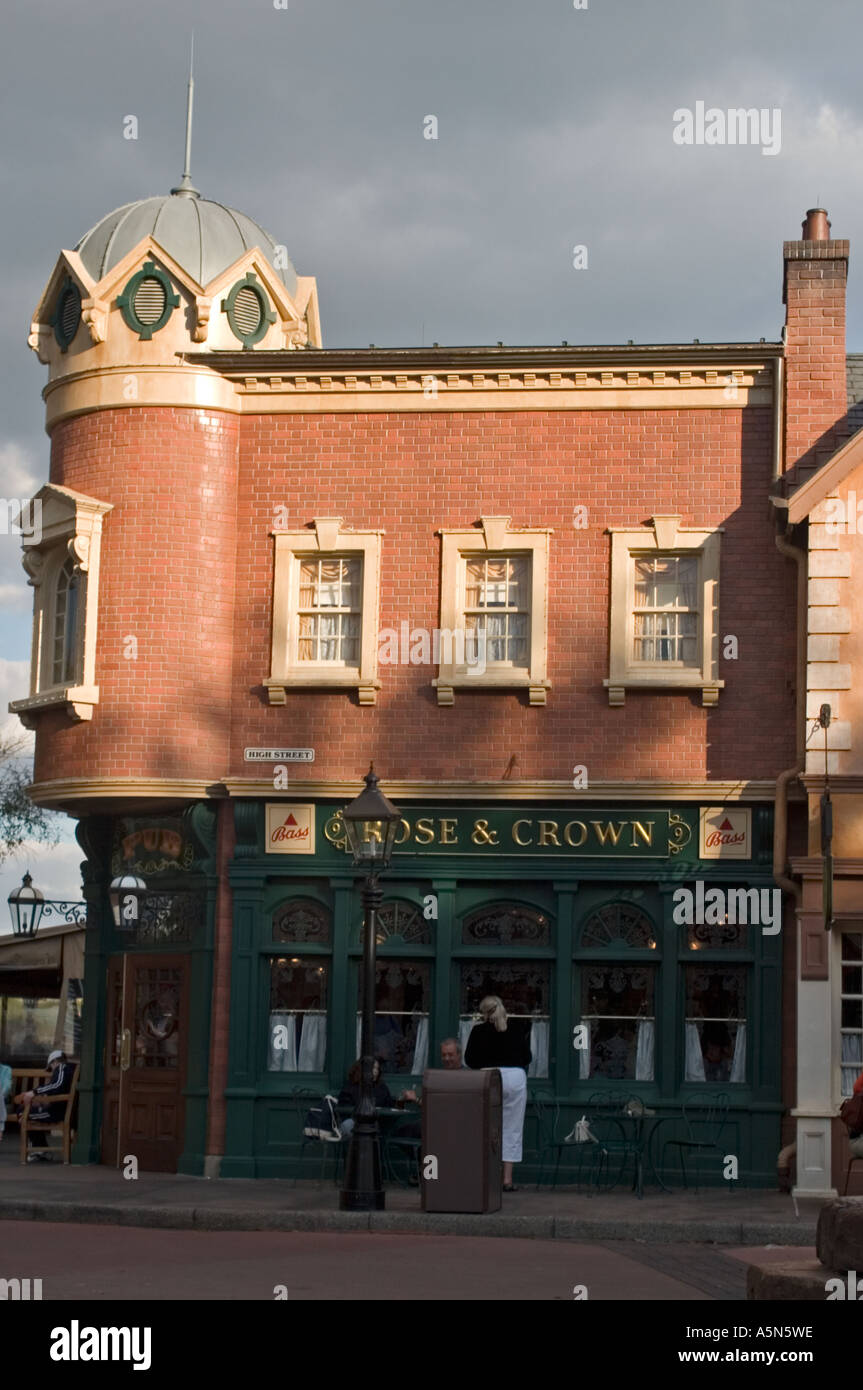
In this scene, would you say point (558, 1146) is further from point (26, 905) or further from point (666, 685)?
point (26, 905)

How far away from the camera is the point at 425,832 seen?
20469 mm

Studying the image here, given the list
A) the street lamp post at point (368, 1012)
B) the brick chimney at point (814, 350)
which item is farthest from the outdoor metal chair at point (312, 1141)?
the brick chimney at point (814, 350)

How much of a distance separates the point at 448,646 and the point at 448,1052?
14.5 ft

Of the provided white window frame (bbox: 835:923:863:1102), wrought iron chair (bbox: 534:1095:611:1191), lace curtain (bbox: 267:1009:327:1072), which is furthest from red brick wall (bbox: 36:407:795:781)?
wrought iron chair (bbox: 534:1095:611:1191)

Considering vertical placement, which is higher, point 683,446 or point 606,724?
point 683,446

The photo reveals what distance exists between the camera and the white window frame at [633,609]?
20156 mm

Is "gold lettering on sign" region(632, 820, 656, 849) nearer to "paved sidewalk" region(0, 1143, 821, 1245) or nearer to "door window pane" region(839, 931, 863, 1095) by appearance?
"door window pane" region(839, 931, 863, 1095)

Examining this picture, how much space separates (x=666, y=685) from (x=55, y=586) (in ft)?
22.7

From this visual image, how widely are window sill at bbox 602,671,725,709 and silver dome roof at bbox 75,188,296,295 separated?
6233mm
